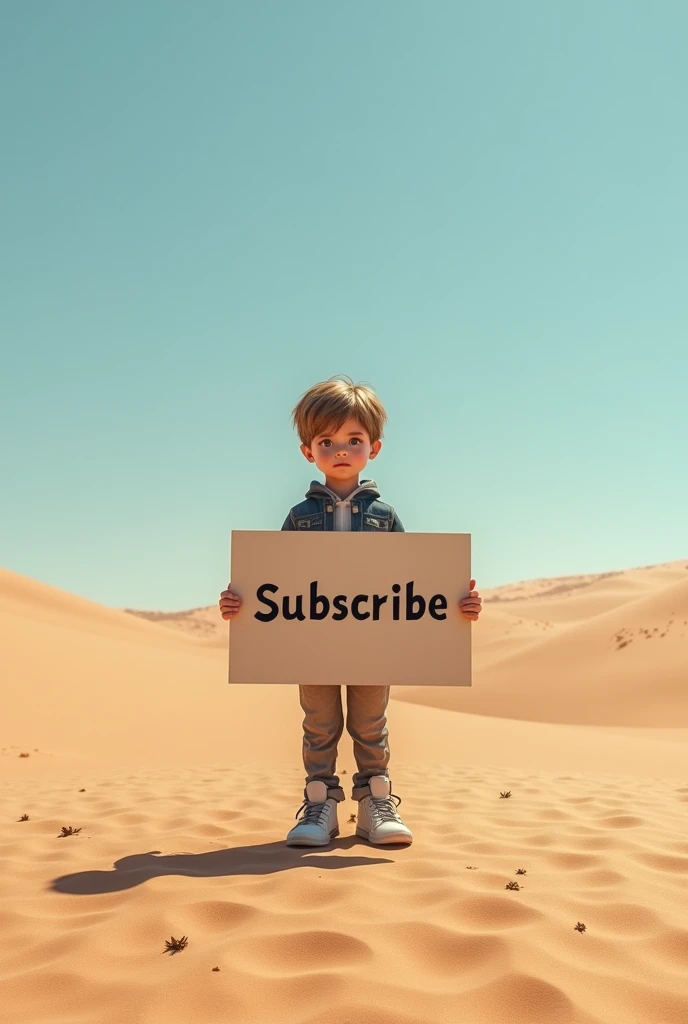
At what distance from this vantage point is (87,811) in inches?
194

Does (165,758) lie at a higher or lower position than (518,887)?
lower

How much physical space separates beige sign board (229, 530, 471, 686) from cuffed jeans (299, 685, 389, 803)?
224 mm

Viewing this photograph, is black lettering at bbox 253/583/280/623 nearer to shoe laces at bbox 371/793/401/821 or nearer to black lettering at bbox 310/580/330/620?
black lettering at bbox 310/580/330/620

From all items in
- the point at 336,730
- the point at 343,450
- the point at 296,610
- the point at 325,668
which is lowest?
the point at 336,730

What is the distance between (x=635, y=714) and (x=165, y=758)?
10.0 m

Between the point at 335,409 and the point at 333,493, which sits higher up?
the point at 335,409

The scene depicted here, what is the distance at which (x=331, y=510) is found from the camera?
4125 mm

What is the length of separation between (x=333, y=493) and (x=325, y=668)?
948 mm

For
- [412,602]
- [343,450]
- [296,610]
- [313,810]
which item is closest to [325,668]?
[296,610]

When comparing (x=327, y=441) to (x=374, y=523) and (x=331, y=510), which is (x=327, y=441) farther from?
(x=374, y=523)

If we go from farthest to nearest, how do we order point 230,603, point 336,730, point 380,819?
point 336,730, point 380,819, point 230,603

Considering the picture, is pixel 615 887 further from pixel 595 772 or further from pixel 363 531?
pixel 595 772

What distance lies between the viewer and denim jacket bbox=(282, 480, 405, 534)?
162 inches

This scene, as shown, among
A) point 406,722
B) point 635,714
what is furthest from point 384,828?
point 635,714
